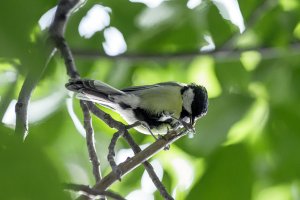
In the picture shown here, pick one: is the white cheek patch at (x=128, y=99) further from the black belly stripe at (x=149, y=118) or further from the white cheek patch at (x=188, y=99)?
the white cheek patch at (x=188, y=99)

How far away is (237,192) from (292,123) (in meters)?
0.36

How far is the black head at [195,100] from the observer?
222 cm

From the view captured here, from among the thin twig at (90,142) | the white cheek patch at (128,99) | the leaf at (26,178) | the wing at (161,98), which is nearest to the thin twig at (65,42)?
the thin twig at (90,142)

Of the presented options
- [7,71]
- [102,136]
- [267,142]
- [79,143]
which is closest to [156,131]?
[102,136]

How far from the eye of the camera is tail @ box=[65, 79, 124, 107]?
1.81 metres

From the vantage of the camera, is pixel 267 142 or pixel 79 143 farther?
pixel 79 143

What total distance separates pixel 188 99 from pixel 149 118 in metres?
0.27

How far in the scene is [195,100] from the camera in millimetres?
2357

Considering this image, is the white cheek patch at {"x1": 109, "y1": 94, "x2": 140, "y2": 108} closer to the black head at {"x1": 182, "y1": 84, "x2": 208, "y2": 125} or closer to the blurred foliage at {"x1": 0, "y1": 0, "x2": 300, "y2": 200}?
the blurred foliage at {"x1": 0, "y1": 0, "x2": 300, "y2": 200}

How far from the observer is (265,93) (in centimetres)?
187

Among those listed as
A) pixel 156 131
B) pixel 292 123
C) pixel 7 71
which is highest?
pixel 7 71

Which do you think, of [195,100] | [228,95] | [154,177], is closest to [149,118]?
[195,100]

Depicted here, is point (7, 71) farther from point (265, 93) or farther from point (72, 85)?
point (265, 93)

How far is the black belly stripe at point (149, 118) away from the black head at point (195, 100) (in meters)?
0.14
